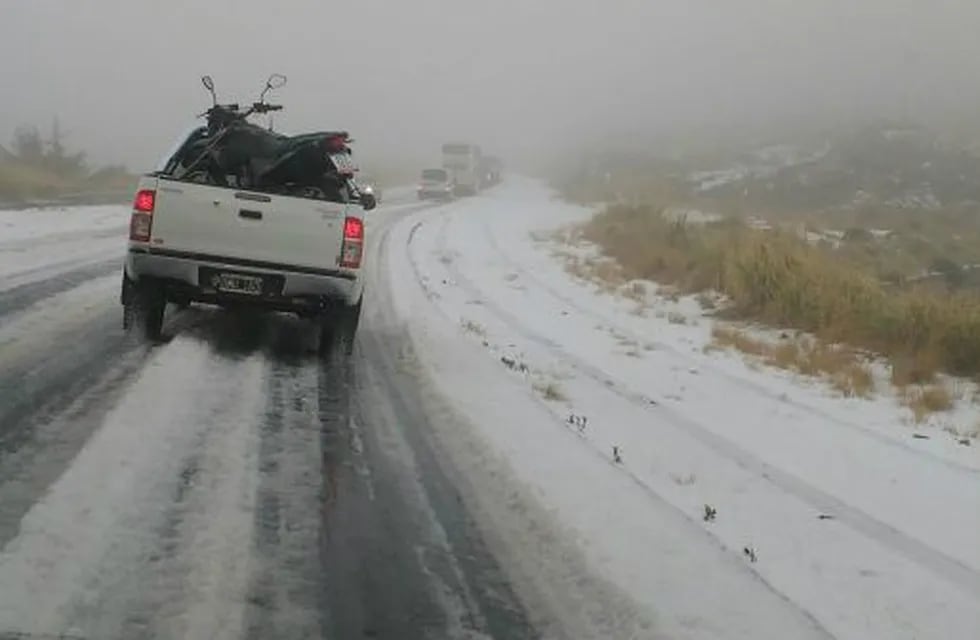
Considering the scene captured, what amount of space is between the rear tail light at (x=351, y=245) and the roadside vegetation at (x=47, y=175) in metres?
20.1

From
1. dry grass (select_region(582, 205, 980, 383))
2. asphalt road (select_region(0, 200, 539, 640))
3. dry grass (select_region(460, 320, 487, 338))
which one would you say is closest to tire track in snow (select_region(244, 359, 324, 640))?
asphalt road (select_region(0, 200, 539, 640))

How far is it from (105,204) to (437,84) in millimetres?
113667

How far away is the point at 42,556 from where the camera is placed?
3.92m

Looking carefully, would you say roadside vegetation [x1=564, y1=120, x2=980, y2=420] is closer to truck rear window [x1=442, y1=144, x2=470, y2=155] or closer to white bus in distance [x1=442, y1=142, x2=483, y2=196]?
white bus in distance [x1=442, y1=142, x2=483, y2=196]

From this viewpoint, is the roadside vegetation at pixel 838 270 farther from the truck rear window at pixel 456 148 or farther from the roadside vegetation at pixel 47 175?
the truck rear window at pixel 456 148

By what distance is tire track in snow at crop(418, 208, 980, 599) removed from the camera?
15.4 feet

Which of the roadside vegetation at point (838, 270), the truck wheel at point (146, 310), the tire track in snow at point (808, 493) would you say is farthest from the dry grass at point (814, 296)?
the truck wheel at point (146, 310)

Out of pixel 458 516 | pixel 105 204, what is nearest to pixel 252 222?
pixel 458 516

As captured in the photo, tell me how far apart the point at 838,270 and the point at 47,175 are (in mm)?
26869

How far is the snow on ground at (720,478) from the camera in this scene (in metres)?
4.20

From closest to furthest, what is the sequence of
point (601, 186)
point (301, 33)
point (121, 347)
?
point (121, 347), point (601, 186), point (301, 33)

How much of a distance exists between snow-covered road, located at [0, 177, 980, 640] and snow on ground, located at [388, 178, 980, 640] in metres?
0.02

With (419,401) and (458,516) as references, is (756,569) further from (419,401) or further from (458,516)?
(419,401)

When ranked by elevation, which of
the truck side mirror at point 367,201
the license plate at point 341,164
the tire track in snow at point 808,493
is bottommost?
the tire track in snow at point 808,493
